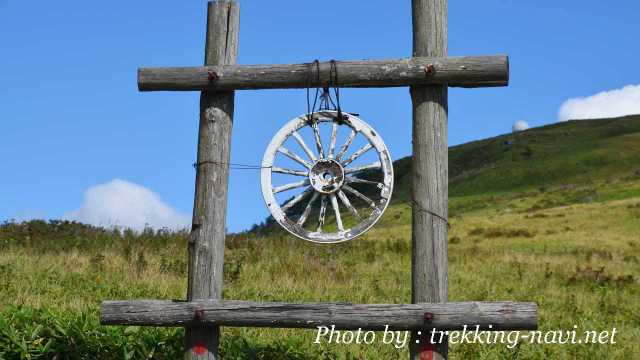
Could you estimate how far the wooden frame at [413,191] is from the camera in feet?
27.1

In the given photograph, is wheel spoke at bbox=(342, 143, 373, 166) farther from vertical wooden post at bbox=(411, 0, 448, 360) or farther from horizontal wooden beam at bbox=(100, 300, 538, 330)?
horizontal wooden beam at bbox=(100, 300, 538, 330)

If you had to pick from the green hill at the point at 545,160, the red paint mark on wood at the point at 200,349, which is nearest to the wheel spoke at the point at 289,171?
the red paint mark on wood at the point at 200,349

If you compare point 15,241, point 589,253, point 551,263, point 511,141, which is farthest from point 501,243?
point 511,141

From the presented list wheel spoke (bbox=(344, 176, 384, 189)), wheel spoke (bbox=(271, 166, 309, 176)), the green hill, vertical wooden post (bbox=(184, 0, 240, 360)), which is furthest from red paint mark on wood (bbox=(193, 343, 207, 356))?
the green hill

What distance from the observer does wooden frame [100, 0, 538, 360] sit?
8258 mm

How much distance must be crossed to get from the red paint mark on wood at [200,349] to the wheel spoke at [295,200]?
1898 millimetres

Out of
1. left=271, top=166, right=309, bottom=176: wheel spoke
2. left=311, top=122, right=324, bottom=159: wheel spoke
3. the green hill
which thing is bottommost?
left=271, top=166, right=309, bottom=176: wheel spoke

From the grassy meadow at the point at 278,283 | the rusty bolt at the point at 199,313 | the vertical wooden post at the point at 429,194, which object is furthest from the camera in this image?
the grassy meadow at the point at 278,283

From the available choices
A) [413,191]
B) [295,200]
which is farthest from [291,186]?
[413,191]

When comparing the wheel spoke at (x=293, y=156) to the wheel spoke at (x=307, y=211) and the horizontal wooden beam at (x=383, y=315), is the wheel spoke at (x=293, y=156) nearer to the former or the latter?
the wheel spoke at (x=307, y=211)

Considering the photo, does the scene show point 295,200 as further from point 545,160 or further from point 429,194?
point 545,160

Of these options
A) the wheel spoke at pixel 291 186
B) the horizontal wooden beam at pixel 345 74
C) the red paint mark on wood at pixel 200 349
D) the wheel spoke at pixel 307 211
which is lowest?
the red paint mark on wood at pixel 200 349

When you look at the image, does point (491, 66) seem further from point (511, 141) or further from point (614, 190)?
point (511, 141)

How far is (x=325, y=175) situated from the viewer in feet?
27.1
